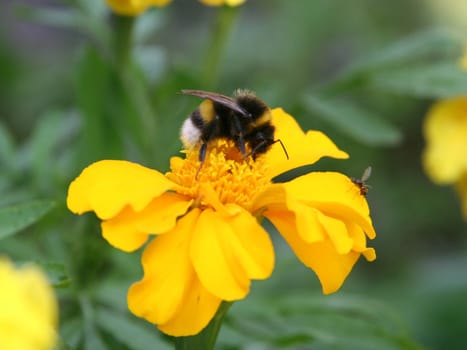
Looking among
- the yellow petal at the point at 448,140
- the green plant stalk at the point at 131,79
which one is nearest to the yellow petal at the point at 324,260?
the green plant stalk at the point at 131,79

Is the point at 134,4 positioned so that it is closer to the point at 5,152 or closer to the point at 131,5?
the point at 131,5

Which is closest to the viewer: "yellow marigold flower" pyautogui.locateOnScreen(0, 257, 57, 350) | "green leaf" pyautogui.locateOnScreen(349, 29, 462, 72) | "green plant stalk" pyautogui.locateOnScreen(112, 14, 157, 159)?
"yellow marigold flower" pyautogui.locateOnScreen(0, 257, 57, 350)

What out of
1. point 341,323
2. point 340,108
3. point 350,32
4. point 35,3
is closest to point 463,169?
point 340,108

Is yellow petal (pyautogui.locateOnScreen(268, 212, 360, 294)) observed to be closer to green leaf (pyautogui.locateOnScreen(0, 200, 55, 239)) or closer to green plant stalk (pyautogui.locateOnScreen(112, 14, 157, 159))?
green leaf (pyautogui.locateOnScreen(0, 200, 55, 239))

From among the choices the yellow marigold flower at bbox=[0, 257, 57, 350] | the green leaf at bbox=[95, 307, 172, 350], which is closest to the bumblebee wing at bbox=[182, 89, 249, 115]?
the green leaf at bbox=[95, 307, 172, 350]

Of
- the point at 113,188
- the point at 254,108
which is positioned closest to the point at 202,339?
the point at 113,188

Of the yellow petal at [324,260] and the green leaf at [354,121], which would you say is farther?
the green leaf at [354,121]

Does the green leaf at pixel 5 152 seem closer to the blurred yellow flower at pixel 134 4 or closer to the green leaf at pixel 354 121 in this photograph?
the blurred yellow flower at pixel 134 4
